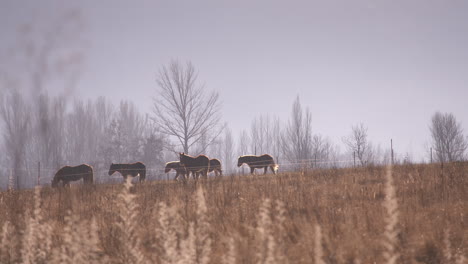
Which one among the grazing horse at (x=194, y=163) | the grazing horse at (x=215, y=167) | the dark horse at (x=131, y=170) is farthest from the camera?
the dark horse at (x=131, y=170)

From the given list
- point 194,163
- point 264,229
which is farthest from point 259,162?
point 264,229

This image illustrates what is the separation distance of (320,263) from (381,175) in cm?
746

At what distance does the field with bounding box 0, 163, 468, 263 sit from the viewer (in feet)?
9.62

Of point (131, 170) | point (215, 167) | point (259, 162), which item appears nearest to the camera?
point (215, 167)

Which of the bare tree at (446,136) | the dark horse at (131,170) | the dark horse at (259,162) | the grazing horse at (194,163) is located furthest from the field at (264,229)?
the bare tree at (446,136)

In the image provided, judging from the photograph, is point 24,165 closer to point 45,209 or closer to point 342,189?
point 45,209

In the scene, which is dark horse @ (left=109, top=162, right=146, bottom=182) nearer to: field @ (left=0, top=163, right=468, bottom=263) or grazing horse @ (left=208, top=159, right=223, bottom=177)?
grazing horse @ (left=208, top=159, right=223, bottom=177)

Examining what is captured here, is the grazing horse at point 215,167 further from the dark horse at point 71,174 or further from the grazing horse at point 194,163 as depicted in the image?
the dark horse at point 71,174

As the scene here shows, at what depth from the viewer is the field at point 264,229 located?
2.93m

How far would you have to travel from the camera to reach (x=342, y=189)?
7.21 meters

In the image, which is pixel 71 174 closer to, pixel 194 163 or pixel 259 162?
pixel 194 163

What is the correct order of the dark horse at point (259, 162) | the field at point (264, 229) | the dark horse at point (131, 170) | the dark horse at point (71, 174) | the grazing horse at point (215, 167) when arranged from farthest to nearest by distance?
the dark horse at point (259, 162)
the dark horse at point (131, 170)
the grazing horse at point (215, 167)
the dark horse at point (71, 174)
the field at point (264, 229)

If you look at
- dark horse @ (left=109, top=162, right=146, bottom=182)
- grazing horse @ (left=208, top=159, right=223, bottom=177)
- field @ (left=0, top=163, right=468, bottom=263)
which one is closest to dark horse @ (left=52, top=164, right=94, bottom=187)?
dark horse @ (left=109, top=162, right=146, bottom=182)

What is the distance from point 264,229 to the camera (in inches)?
106
